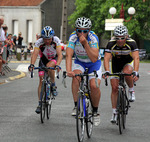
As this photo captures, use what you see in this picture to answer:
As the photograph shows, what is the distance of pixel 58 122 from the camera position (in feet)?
29.5

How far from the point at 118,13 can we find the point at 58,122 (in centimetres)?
3977

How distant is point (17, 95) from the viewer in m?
13.6

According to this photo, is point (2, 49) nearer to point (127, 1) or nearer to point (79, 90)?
point (79, 90)

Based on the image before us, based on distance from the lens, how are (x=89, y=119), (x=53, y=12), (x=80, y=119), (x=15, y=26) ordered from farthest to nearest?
(x=53, y=12), (x=15, y=26), (x=89, y=119), (x=80, y=119)

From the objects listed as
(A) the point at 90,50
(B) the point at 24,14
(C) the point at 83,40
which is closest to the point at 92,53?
(A) the point at 90,50

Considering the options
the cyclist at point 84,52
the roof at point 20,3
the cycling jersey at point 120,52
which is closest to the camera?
the cyclist at point 84,52

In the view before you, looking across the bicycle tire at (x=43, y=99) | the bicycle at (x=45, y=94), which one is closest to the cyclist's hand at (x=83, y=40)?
the bicycle at (x=45, y=94)

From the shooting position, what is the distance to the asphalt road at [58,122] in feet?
24.8

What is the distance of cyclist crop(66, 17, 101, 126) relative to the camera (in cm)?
745

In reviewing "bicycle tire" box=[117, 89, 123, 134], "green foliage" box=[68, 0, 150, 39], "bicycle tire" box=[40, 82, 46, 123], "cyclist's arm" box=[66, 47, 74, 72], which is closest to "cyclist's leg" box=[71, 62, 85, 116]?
"cyclist's arm" box=[66, 47, 74, 72]

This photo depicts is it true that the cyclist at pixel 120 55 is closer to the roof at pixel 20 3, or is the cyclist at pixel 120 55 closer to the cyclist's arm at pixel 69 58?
the cyclist's arm at pixel 69 58

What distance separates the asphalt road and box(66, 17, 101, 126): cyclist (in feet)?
1.56

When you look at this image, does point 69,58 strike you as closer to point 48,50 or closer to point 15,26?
point 48,50

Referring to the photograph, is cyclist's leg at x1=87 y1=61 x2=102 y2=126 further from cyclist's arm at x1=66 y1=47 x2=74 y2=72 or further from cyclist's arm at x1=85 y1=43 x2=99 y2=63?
cyclist's arm at x1=66 y1=47 x2=74 y2=72
